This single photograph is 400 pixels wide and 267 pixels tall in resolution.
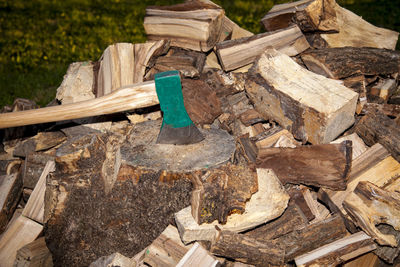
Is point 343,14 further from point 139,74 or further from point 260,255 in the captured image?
point 260,255

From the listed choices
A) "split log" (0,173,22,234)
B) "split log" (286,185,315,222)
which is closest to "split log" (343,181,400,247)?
"split log" (286,185,315,222)

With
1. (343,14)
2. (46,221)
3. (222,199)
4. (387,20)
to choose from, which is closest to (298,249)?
(222,199)

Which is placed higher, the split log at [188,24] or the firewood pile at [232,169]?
the split log at [188,24]

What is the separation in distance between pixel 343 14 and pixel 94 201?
3102mm

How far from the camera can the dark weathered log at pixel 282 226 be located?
275 centimetres

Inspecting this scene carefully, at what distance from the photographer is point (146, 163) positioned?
278cm

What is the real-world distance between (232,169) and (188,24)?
5.64ft

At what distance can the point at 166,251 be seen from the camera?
2664 mm

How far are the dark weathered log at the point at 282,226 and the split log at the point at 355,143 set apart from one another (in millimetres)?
714

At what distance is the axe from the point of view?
8.99ft

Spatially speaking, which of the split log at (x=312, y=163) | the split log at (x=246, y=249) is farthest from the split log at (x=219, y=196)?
the split log at (x=312, y=163)

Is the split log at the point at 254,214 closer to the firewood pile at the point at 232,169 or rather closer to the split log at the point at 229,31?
the firewood pile at the point at 232,169

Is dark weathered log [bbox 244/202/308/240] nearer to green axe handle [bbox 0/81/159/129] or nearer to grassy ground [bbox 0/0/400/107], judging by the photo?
green axe handle [bbox 0/81/159/129]

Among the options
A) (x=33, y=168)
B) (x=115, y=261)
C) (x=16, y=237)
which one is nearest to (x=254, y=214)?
(x=115, y=261)
